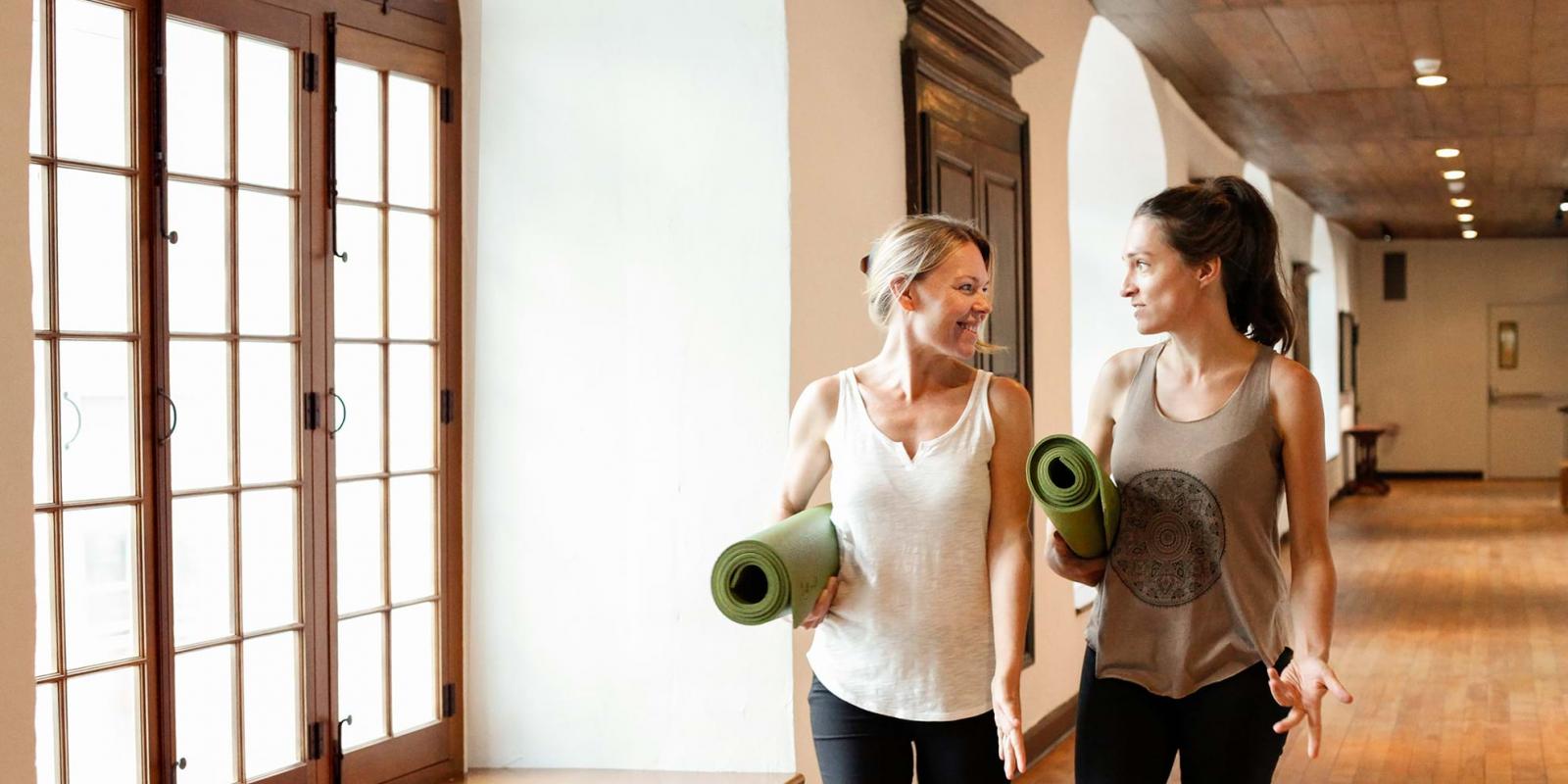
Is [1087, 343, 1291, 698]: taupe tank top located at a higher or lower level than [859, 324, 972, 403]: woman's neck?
lower

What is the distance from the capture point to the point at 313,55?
11.9 ft

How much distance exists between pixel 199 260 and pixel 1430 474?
20.9 meters

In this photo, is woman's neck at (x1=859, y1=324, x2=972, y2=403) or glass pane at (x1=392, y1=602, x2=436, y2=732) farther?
glass pane at (x1=392, y1=602, x2=436, y2=732)

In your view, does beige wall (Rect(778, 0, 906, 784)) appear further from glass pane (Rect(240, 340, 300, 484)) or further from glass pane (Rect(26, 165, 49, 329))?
glass pane (Rect(26, 165, 49, 329))

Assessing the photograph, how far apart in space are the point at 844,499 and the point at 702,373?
61.8 inches

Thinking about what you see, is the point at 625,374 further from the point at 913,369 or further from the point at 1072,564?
the point at 1072,564

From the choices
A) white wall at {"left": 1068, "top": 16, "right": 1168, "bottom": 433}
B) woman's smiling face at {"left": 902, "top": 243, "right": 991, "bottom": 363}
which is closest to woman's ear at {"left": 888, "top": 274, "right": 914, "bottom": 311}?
woman's smiling face at {"left": 902, "top": 243, "right": 991, "bottom": 363}

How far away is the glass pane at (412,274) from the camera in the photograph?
13.0ft

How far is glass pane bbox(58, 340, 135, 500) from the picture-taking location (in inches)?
118

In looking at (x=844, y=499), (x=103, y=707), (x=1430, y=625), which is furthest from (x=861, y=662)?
(x=1430, y=625)

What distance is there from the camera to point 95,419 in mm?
3053

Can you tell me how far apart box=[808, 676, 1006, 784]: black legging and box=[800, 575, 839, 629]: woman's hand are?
0.44ft

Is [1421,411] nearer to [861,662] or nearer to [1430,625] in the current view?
[1430,625]

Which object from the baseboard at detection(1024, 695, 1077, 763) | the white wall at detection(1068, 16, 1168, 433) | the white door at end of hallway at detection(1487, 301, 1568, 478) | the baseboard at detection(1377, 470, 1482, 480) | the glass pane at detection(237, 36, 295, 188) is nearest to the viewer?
the glass pane at detection(237, 36, 295, 188)
